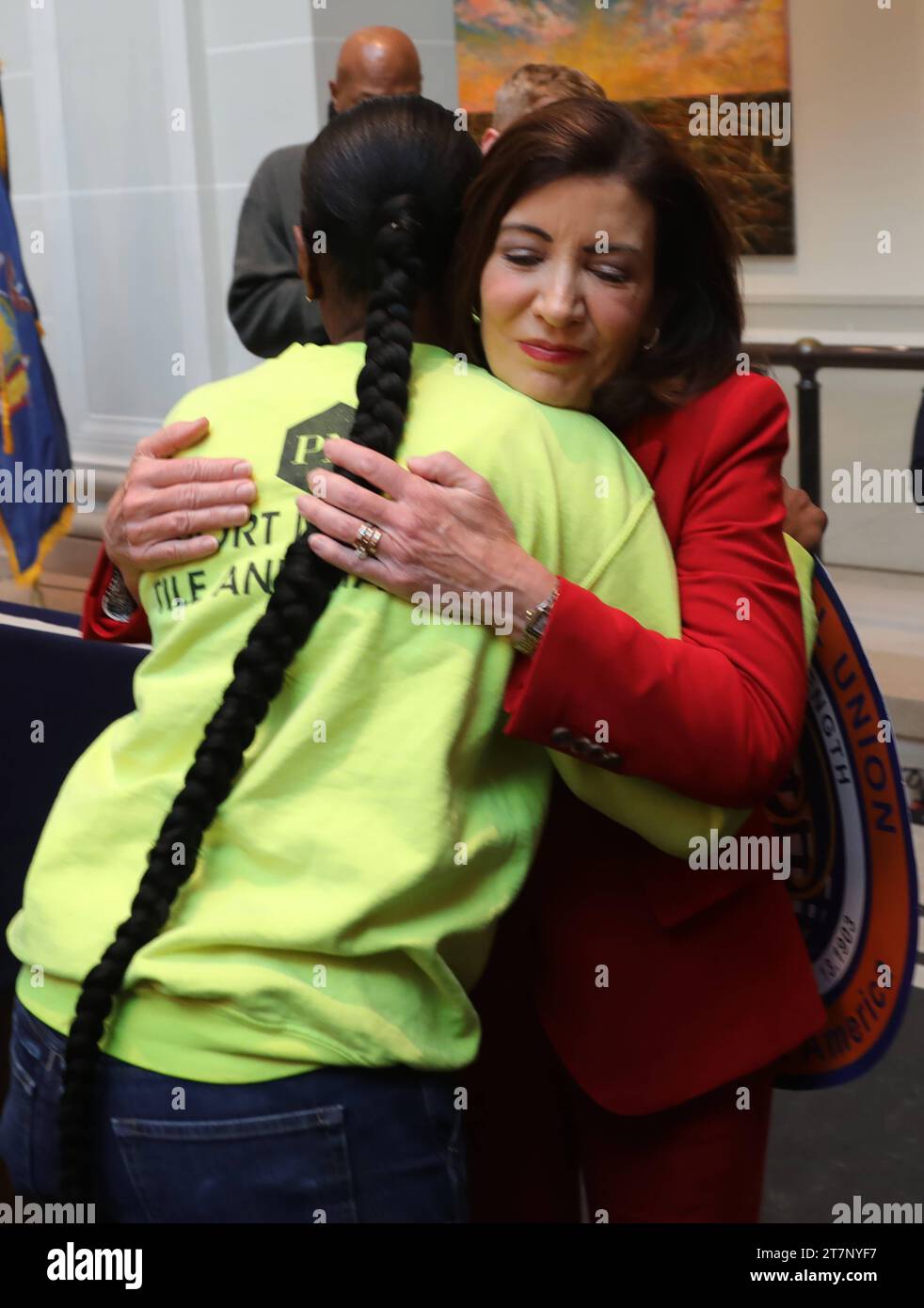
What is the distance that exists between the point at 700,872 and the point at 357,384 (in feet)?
1.84

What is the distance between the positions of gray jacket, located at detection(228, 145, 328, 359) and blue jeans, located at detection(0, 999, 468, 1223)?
3.41 m

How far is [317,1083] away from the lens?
1206 millimetres

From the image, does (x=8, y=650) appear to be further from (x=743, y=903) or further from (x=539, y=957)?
(x=743, y=903)

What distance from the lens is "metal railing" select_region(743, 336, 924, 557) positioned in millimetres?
5285

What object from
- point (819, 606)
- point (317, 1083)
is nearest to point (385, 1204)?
point (317, 1083)

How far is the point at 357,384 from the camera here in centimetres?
132

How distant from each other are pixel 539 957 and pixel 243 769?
0.47 m

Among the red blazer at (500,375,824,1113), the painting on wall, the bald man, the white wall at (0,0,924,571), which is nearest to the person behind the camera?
the red blazer at (500,375,824,1113)

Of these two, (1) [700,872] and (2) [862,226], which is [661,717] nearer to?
(1) [700,872]

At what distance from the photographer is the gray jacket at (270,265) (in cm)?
445

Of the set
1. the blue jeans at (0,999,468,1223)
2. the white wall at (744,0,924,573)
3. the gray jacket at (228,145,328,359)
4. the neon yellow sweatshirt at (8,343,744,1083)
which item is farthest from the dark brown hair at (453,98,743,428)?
the white wall at (744,0,924,573)

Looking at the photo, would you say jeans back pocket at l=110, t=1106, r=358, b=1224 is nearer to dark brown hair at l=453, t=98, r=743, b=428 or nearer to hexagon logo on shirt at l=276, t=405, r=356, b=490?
hexagon logo on shirt at l=276, t=405, r=356, b=490

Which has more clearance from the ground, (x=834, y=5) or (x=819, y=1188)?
(x=834, y=5)

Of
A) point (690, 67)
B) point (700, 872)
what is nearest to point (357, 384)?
point (700, 872)
